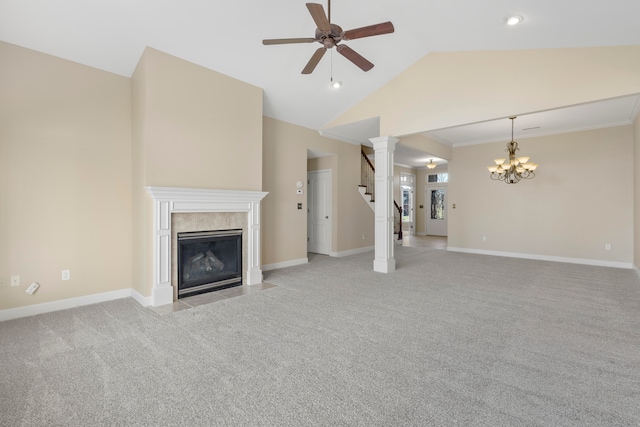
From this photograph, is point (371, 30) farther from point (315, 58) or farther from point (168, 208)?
point (168, 208)

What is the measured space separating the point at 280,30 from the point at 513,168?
5665 millimetres

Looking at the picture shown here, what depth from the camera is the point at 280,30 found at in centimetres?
391

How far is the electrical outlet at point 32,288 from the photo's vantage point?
3424 mm

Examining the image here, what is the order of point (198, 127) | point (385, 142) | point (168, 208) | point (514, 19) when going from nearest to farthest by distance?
point (514, 19) → point (168, 208) → point (198, 127) → point (385, 142)

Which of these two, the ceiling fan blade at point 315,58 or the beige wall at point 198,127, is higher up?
the ceiling fan blade at point 315,58

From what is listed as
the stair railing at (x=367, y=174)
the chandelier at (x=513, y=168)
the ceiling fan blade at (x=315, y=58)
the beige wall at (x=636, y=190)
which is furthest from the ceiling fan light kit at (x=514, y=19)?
the stair railing at (x=367, y=174)

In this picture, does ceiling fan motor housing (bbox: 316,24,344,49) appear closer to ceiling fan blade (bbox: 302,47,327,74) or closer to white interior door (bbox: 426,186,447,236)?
ceiling fan blade (bbox: 302,47,327,74)

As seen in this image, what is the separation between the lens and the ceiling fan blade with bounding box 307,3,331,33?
8.07 ft

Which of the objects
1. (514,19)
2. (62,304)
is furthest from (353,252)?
(62,304)

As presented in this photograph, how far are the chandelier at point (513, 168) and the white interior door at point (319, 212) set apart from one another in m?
3.78

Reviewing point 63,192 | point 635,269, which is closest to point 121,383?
point 63,192

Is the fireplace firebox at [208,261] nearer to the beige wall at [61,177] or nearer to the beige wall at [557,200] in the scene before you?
the beige wall at [61,177]

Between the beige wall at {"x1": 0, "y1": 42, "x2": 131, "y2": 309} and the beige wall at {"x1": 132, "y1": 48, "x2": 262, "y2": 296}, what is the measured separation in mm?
244

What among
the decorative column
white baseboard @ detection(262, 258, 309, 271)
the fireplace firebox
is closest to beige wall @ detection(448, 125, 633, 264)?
the decorative column
